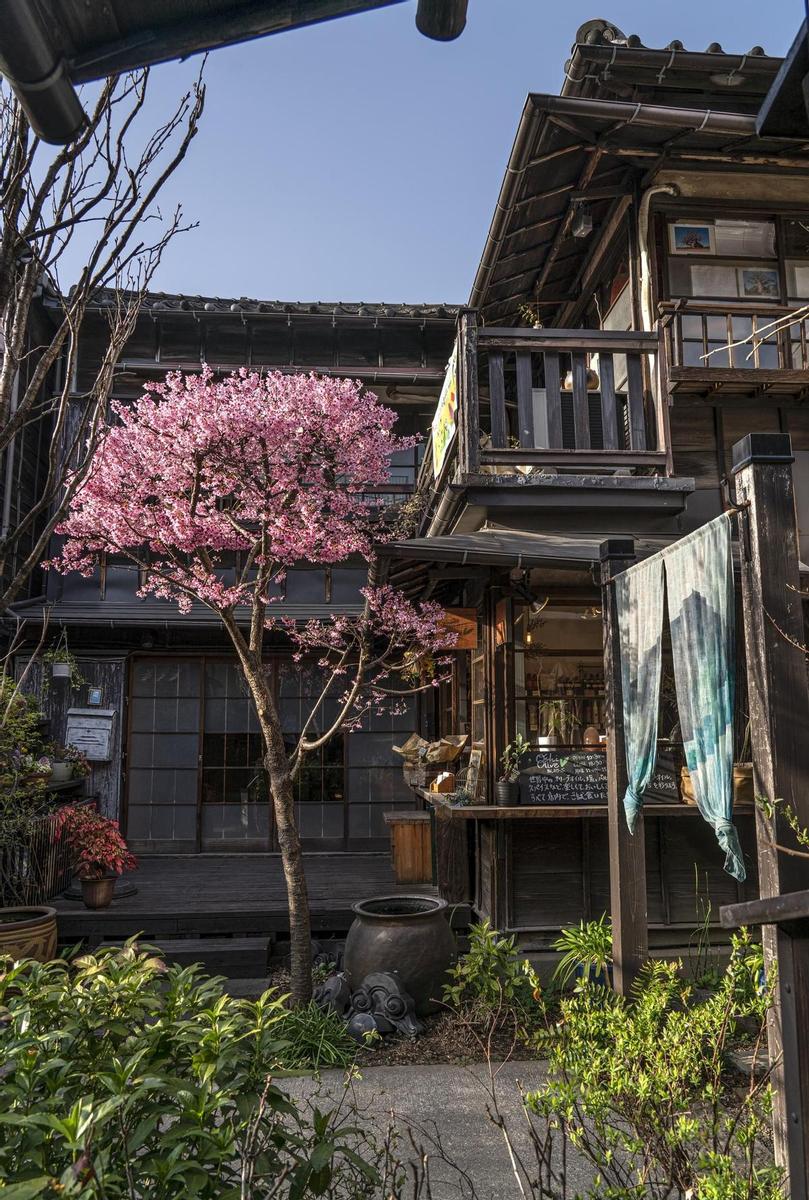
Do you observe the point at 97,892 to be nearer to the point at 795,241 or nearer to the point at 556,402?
the point at 556,402

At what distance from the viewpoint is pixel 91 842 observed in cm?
843

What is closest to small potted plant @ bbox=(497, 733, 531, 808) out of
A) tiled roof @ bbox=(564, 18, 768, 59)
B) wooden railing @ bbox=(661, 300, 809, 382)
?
wooden railing @ bbox=(661, 300, 809, 382)

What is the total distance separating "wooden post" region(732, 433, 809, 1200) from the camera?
2.96 metres

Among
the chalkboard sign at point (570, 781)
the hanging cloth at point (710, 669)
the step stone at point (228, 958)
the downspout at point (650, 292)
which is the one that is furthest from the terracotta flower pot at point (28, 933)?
the downspout at point (650, 292)

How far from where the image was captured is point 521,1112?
4730 mm

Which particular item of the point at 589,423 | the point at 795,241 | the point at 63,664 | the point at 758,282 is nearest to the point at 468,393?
the point at 589,423

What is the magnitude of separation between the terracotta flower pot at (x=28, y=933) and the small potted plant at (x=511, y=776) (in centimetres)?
368

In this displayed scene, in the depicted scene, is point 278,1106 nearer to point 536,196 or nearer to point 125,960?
point 125,960

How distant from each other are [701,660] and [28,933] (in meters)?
5.32

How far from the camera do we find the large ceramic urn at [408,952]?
6102 millimetres

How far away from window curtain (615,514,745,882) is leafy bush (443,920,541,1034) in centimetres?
185

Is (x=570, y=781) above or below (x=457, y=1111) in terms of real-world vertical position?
above

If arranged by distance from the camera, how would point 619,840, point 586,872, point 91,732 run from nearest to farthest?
point 619,840 < point 586,872 < point 91,732

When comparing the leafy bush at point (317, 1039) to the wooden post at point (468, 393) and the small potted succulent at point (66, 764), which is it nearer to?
the wooden post at point (468, 393)
